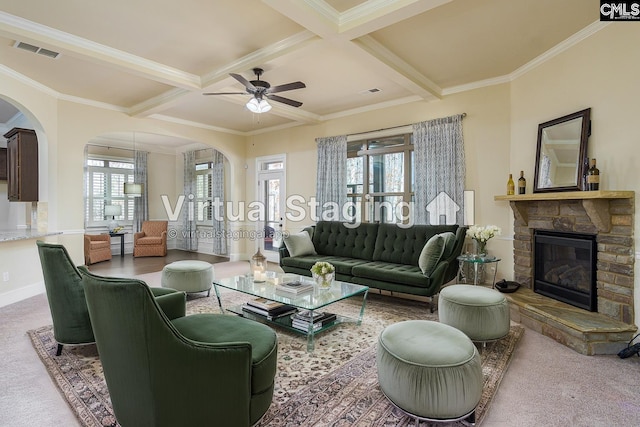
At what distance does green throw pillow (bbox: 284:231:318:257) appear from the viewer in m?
5.20

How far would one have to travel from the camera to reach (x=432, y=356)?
1906 millimetres

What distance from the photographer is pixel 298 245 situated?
17.2ft

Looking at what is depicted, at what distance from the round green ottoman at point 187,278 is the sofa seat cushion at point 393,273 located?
1954 millimetres

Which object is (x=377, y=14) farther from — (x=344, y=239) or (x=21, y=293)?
(x=21, y=293)

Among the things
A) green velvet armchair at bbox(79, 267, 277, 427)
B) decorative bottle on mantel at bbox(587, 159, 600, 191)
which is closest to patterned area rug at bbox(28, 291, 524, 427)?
green velvet armchair at bbox(79, 267, 277, 427)

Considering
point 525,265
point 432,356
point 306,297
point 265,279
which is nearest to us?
point 432,356

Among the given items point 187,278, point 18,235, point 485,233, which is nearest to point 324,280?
point 187,278

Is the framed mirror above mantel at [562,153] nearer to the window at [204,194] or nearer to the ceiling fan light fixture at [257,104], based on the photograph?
the ceiling fan light fixture at [257,104]

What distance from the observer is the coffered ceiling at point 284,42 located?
2910 mm

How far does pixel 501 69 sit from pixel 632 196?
7.14 ft

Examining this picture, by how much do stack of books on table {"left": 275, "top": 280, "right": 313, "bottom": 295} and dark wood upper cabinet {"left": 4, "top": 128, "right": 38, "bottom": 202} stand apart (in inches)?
161

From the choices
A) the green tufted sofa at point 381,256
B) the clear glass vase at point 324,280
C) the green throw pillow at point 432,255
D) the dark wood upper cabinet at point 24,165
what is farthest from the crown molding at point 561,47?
the dark wood upper cabinet at point 24,165

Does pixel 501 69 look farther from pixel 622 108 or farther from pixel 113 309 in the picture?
pixel 113 309

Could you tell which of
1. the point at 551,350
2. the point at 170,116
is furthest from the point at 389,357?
the point at 170,116
